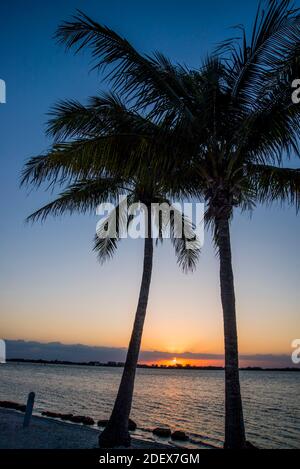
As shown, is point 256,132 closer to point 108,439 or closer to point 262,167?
point 262,167

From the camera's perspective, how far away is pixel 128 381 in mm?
10422

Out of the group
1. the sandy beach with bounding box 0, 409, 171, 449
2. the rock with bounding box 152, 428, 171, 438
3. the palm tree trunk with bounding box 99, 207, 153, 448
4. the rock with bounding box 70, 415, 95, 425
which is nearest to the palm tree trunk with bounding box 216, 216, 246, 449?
the sandy beach with bounding box 0, 409, 171, 449

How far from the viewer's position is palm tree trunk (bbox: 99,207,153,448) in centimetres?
964

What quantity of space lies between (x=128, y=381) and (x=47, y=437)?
2.75 m

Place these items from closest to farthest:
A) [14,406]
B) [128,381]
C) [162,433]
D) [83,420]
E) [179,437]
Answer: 1. [128,381]
2. [179,437]
3. [162,433]
4. [83,420]
5. [14,406]

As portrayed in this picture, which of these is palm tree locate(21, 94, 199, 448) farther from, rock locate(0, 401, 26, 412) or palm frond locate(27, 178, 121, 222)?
rock locate(0, 401, 26, 412)

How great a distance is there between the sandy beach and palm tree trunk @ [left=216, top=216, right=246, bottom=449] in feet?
12.0

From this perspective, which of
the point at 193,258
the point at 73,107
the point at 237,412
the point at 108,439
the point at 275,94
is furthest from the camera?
the point at 193,258

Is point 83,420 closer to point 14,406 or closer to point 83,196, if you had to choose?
point 14,406

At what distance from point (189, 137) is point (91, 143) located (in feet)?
6.84

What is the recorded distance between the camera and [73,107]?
28.7 ft

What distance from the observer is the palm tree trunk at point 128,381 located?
964cm

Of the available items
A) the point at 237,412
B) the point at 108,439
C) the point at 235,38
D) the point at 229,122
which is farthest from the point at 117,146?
the point at 108,439

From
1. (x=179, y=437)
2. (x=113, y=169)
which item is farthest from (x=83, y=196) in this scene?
(x=179, y=437)
